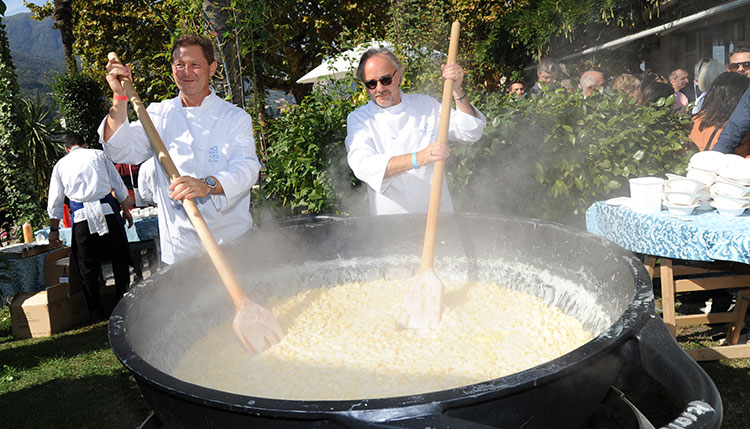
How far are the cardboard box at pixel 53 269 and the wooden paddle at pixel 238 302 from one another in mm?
4553

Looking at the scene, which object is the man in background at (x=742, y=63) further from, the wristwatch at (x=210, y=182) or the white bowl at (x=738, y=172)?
the wristwatch at (x=210, y=182)

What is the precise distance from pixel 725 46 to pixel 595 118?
8.43 metres

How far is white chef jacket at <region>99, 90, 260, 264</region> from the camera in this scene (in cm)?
246

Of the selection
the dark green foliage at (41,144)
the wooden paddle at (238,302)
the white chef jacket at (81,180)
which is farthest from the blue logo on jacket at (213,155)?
the dark green foliage at (41,144)

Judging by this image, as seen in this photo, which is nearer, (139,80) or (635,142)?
(635,142)

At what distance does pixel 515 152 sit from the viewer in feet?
13.5

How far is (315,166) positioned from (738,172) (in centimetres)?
292

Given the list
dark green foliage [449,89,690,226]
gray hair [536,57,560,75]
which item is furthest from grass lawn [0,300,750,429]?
gray hair [536,57,560,75]

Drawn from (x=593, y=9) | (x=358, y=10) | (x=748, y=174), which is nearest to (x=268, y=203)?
(x=748, y=174)

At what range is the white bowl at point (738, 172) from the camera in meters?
2.57

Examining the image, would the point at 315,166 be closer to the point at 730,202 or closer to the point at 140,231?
the point at 730,202

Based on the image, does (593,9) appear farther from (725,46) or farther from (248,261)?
(248,261)

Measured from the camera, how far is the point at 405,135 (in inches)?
112

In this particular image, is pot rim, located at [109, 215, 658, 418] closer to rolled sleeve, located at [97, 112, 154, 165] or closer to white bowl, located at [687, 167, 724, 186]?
rolled sleeve, located at [97, 112, 154, 165]
